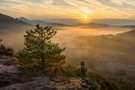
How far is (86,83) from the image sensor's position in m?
47.8

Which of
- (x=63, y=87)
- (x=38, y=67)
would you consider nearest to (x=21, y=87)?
(x=63, y=87)

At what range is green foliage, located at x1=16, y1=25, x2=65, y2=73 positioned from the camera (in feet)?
160

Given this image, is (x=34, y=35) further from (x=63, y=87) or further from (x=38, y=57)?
(x=63, y=87)

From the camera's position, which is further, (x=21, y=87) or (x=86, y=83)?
(x=86, y=83)

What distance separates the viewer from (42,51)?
4834 cm

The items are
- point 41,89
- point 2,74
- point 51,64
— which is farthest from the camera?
point 51,64

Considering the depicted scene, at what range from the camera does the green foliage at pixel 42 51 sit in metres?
48.6

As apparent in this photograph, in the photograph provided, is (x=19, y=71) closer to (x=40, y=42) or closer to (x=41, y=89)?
(x=40, y=42)

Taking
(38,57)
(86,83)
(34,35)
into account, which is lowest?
(86,83)

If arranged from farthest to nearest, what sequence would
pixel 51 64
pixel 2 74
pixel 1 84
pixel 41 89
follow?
pixel 51 64 < pixel 2 74 < pixel 1 84 < pixel 41 89

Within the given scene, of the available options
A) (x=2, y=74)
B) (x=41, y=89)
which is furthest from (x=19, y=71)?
(x=41, y=89)

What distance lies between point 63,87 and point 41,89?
12.2ft

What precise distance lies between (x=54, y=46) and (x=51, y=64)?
10.5 ft

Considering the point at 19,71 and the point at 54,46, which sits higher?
the point at 54,46
